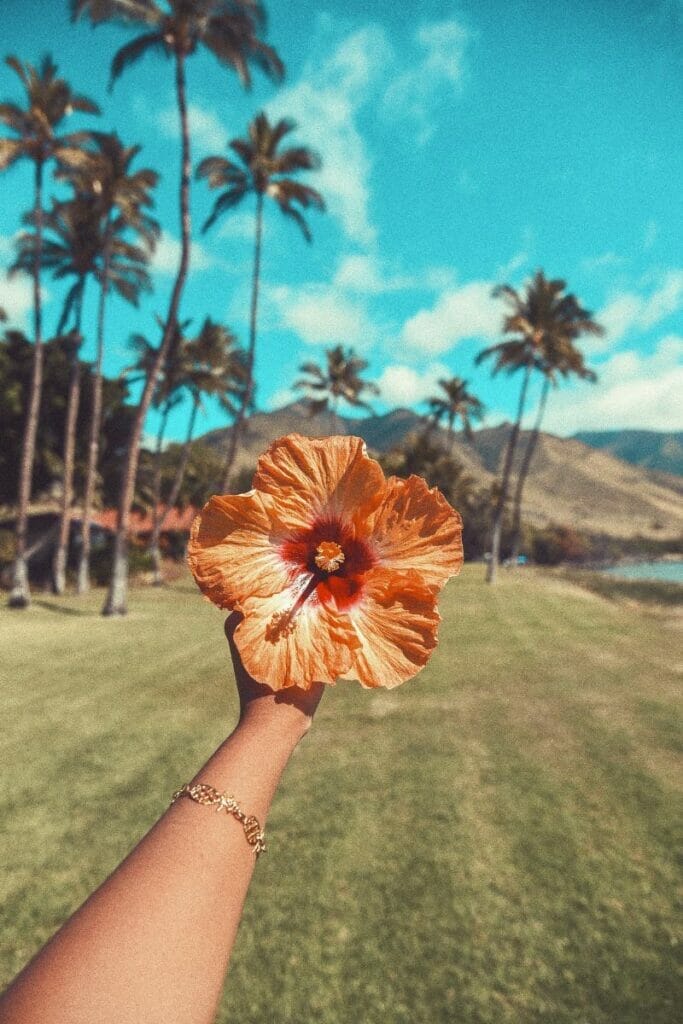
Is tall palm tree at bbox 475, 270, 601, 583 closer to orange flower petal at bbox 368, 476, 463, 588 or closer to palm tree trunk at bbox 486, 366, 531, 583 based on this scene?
palm tree trunk at bbox 486, 366, 531, 583

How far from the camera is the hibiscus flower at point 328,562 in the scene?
3.43 feet

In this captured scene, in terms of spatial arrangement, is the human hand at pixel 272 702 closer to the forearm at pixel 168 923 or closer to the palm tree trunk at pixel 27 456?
the forearm at pixel 168 923

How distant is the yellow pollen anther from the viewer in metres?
1.08

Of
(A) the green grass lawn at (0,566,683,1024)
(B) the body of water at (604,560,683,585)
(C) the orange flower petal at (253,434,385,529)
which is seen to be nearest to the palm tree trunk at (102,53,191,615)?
(A) the green grass lawn at (0,566,683,1024)

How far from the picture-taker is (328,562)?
1.09m

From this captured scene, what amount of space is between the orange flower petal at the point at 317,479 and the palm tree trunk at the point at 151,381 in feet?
42.5

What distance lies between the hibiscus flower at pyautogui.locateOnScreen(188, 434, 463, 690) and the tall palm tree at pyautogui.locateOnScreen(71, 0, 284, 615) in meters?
13.0

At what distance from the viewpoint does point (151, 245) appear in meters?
18.5

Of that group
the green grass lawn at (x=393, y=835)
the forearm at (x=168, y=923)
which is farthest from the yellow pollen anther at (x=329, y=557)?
the green grass lawn at (x=393, y=835)

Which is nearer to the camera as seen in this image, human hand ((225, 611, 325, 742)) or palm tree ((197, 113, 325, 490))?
human hand ((225, 611, 325, 742))

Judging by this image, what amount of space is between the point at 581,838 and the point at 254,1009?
2594 millimetres

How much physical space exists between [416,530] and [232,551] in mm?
381

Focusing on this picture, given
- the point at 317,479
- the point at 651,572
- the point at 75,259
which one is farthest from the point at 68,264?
the point at 651,572

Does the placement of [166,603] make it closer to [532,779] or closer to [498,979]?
[532,779]
